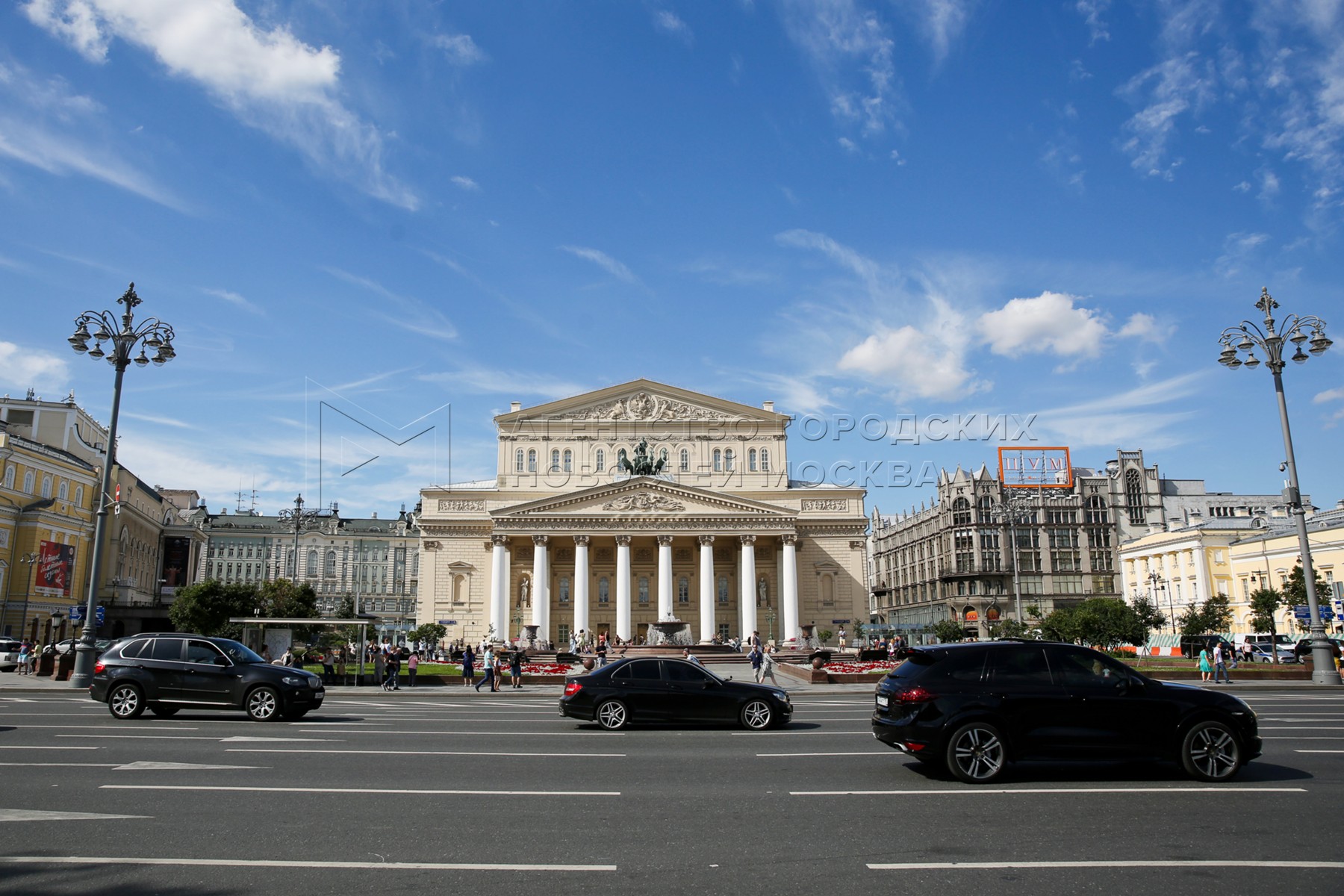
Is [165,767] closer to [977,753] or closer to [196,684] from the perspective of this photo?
[196,684]

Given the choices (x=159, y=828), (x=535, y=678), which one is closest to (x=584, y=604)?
(x=535, y=678)

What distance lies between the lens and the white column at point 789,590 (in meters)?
65.5

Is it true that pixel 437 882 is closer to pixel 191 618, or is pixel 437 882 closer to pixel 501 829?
pixel 501 829

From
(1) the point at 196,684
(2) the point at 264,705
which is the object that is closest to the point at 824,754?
(2) the point at 264,705

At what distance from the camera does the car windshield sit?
18.1 metres

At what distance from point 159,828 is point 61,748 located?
6.67m

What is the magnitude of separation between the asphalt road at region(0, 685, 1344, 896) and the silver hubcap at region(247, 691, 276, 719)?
3.47 meters

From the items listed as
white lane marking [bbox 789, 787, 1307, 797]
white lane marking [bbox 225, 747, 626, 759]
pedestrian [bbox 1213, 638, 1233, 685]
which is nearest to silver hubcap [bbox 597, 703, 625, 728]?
white lane marking [bbox 225, 747, 626, 759]

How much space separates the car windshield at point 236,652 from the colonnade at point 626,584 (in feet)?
151

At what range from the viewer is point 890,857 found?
7.19m

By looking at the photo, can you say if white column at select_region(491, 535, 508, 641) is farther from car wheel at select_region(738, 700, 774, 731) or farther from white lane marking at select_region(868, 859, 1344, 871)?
white lane marking at select_region(868, 859, 1344, 871)

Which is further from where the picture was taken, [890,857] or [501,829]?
[501,829]

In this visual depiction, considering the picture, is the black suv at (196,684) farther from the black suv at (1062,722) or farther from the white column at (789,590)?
the white column at (789,590)

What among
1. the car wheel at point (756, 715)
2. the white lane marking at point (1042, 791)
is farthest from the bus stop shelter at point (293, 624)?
the white lane marking at point (1042, 791)
